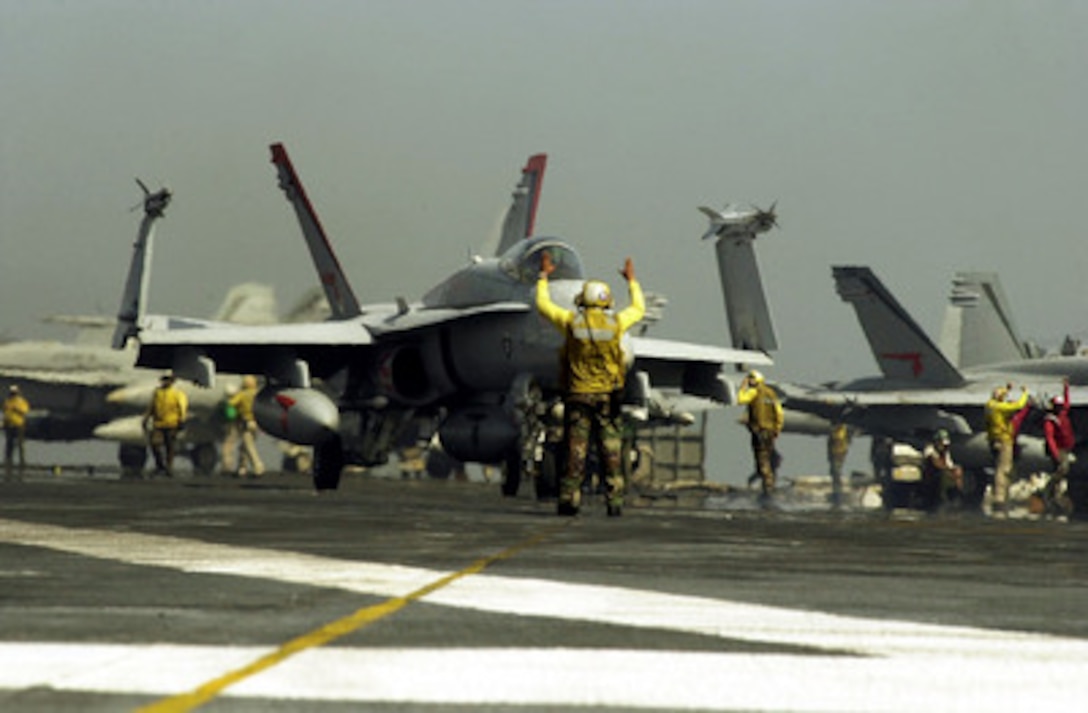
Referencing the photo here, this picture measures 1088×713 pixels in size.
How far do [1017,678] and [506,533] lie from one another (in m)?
8.57

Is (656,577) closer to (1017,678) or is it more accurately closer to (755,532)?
(1017,678)

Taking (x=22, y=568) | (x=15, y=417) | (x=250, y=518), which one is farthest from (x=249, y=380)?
(x=22, y=568)

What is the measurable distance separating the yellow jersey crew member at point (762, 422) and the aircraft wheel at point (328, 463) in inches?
215

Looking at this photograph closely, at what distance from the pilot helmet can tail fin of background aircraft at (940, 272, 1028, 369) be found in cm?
3997

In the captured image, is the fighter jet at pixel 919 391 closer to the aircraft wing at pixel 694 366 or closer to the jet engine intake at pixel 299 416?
the aircraft wing at pixel 694 366

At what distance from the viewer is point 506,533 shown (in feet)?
45.4

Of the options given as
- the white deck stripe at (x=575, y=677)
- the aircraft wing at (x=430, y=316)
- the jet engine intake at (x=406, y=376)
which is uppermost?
the aircraft wing at (x=430, y=316)

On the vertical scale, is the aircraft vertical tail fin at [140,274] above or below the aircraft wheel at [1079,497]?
above

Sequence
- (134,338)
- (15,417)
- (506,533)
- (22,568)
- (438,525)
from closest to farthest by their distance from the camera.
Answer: (22,568), (506,533), (438,525), (134,338), (15,417)

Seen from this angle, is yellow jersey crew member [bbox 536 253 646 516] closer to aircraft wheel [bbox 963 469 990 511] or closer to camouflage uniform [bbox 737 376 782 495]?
camouflage uniform [bbox 737 376 782 495]

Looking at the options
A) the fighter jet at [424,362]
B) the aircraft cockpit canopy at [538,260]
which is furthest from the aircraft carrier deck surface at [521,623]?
the fighter jet at [424,362]

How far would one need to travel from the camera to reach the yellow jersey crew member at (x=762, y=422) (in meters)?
26.9

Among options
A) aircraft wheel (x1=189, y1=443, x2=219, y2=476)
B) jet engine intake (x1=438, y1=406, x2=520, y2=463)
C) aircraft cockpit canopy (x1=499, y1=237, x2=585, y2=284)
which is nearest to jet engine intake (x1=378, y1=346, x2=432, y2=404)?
jet engine intake (x1=438, y1=406, x2=520, y2=463)

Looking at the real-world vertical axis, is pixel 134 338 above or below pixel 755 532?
above
